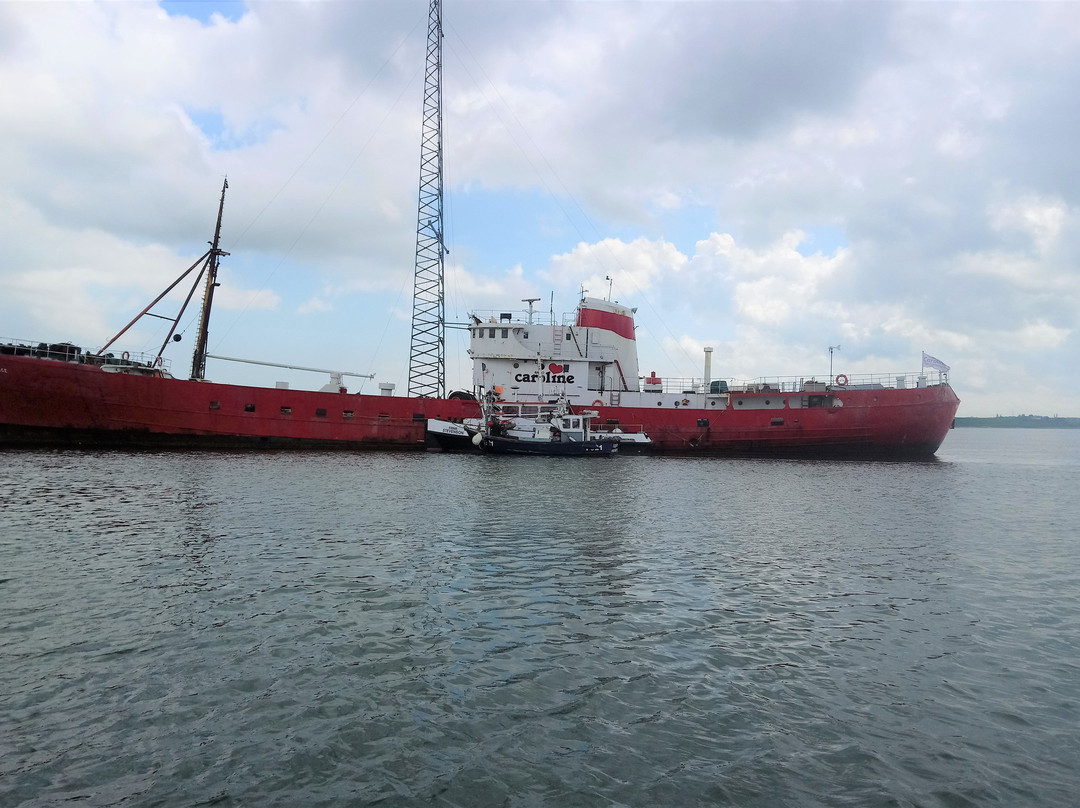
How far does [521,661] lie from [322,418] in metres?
34.5

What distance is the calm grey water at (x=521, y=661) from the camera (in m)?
5.61

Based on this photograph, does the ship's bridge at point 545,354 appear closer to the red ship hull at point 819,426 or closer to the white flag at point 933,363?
the red ship hull at point 819,426

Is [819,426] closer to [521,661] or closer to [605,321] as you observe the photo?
[605,321]

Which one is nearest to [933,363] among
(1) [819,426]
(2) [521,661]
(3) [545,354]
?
(1) [819,426]

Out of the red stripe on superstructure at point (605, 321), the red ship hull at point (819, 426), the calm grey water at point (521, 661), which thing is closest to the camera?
the calm grey water at point (521, 661)

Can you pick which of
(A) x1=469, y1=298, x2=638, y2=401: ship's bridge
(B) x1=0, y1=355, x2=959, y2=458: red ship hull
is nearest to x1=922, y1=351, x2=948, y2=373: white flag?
(B) x1=0, y1=355, x2=959, y2=458: red ship hull

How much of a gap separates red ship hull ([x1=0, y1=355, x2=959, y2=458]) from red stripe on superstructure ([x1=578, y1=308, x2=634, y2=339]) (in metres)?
6.41

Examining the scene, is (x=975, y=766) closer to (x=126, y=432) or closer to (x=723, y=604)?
(x=723, y=604)

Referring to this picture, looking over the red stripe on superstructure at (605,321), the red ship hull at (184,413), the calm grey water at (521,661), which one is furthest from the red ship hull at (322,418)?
the calm grey water at (521,661)

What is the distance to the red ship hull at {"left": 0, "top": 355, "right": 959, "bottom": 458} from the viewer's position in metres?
33.3

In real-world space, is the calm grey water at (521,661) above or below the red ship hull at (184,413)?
below

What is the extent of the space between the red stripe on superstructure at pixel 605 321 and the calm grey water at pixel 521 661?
1165 inches

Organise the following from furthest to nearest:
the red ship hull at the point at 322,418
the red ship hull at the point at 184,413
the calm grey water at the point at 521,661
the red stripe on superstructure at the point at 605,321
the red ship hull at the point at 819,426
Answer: the red stripe on superstructure at the point at 605,321 < the red ship hull at the point at 819,426 < the red ship hull at the point at 322,418 < the red ship hull at the point at 184,413 < the calm grey water at the point at 521,661

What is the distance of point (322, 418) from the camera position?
3975cm
